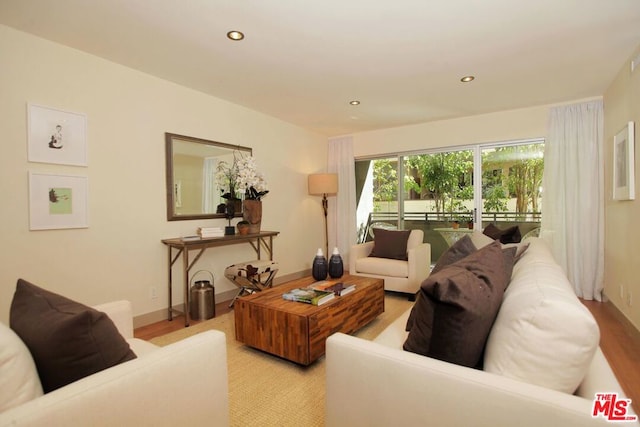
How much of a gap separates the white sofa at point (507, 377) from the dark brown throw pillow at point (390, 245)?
284 cm

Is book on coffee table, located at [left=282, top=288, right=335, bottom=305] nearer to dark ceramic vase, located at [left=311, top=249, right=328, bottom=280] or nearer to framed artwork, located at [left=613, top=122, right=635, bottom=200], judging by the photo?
dark ceramic vase, located at [left=311, top=249, right=328, bottom=280]

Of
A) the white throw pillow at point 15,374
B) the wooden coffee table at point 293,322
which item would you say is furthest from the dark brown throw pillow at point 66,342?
the wooden coffee table at point 293,322

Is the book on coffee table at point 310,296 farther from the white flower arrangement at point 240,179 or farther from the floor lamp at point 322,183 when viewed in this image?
the floor lamp at point 322,183

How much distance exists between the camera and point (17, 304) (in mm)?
1098

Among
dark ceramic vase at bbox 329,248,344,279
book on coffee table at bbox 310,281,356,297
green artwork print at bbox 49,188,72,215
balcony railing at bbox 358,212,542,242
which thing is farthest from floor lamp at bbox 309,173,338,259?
green artwork print at bbox 49,188,72,215

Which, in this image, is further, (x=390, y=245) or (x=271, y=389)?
(x=390, y=245)

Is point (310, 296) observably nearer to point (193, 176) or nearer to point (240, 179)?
point (240, 179)

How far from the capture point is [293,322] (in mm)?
2064

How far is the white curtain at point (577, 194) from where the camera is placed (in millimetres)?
3621

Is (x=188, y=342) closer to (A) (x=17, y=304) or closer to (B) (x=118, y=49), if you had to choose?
(A) (x=17, y=304)

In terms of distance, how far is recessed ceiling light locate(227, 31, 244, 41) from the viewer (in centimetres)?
230

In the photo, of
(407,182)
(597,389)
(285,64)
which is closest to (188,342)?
(597,389)

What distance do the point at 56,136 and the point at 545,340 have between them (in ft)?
10.6

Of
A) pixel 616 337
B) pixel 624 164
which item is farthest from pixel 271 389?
pixel 624 164
